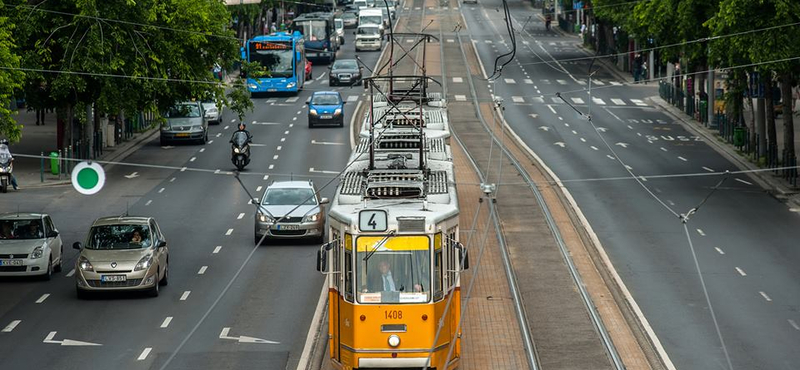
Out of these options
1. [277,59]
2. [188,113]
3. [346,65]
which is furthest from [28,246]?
[346,65]

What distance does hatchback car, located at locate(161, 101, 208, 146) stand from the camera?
57438 millimetres

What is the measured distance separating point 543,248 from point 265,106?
126 feet

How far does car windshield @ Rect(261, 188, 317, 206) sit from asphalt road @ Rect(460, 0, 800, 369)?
7.82 m

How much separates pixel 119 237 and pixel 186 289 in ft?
6.46

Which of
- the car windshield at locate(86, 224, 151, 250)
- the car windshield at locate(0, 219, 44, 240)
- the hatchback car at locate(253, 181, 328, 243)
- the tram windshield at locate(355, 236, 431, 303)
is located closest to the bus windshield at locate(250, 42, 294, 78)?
the hatchback car at locate(253, 181, 328, 243)

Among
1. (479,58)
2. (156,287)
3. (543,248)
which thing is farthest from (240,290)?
(479,58)

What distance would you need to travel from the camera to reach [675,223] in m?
39.6

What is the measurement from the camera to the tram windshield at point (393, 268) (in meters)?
21.5

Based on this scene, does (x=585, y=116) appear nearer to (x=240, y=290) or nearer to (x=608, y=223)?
(x=608, y=223)

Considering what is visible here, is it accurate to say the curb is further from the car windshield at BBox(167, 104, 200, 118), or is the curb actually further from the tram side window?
the tram side window

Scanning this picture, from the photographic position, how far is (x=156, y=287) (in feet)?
99.6

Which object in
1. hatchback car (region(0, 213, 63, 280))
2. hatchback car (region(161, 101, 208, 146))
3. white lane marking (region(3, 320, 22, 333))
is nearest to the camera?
white lane marking (region(3, 320, 22, 333))

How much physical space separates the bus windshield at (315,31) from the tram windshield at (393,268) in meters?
73.0

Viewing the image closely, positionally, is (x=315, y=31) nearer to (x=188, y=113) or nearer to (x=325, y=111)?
(x=325, y=111)
